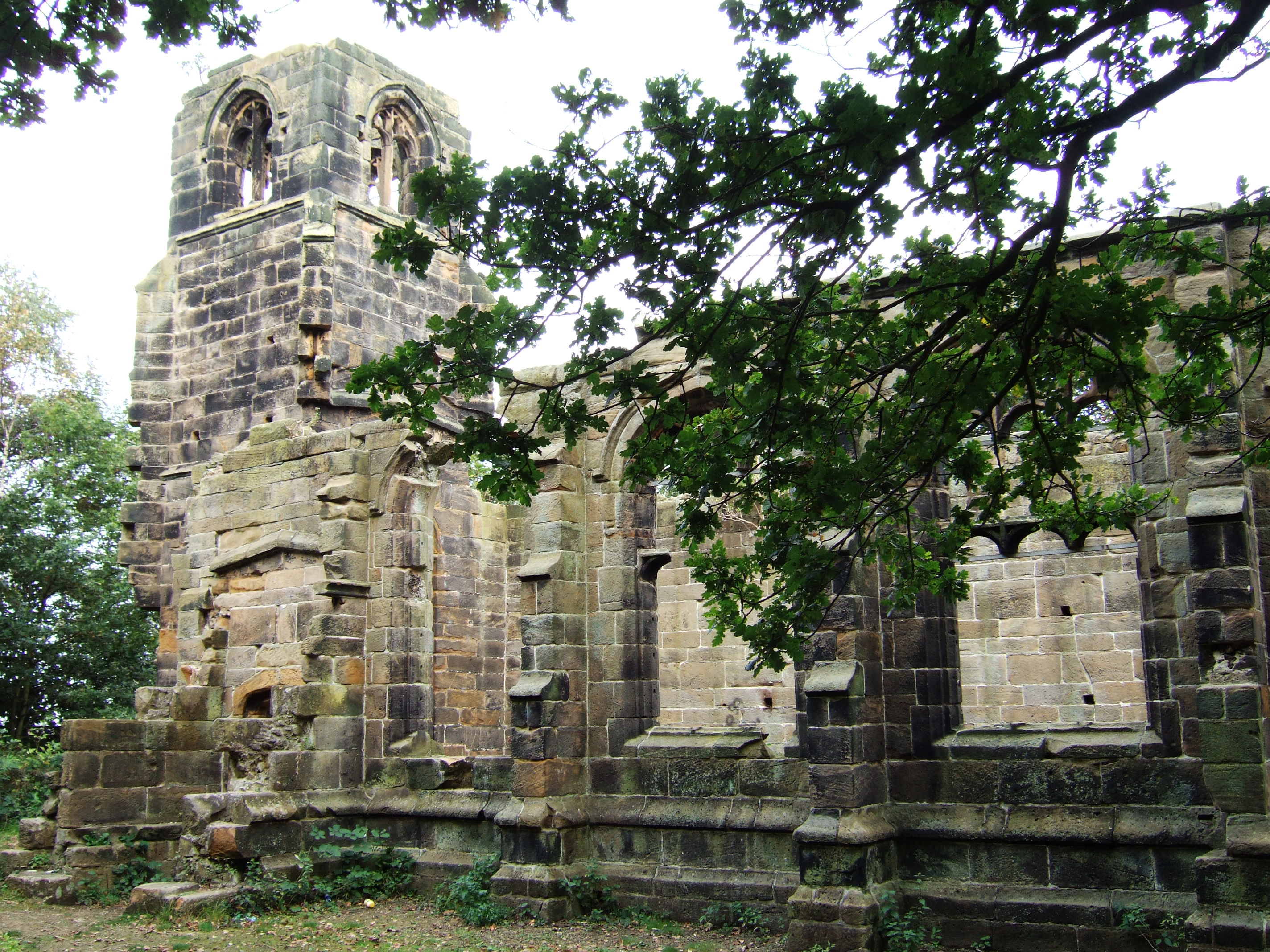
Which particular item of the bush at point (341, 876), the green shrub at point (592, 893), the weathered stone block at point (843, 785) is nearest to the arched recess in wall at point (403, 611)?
the bush at point (341, 876)

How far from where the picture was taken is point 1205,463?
862cm

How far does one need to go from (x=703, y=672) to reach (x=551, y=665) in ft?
18.4

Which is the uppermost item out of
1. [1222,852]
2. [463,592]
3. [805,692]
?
[463,592]

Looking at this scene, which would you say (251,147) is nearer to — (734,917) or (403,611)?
(403,611)

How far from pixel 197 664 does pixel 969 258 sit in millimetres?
10200

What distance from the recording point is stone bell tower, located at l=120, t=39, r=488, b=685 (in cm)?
1712

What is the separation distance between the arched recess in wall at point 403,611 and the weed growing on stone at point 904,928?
18.2 ft

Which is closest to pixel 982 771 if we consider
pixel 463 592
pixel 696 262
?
pixel 696 262

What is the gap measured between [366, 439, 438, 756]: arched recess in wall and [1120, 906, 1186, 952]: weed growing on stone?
709cm

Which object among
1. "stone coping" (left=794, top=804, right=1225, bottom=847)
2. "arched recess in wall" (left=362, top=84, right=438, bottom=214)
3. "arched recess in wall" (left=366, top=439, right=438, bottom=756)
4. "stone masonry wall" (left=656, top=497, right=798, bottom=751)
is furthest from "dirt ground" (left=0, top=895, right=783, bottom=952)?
"arched recess in wall" (left=362, top=84, right=438, bottom=214)

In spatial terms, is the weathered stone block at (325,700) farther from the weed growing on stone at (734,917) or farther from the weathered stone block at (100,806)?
the weed growing on stone at (734,917)

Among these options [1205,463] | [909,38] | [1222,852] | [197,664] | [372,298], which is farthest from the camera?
[372,298]

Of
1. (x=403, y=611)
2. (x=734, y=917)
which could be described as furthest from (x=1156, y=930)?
(x=403, y=611)

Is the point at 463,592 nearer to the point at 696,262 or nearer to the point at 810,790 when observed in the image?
the point at 810,790
